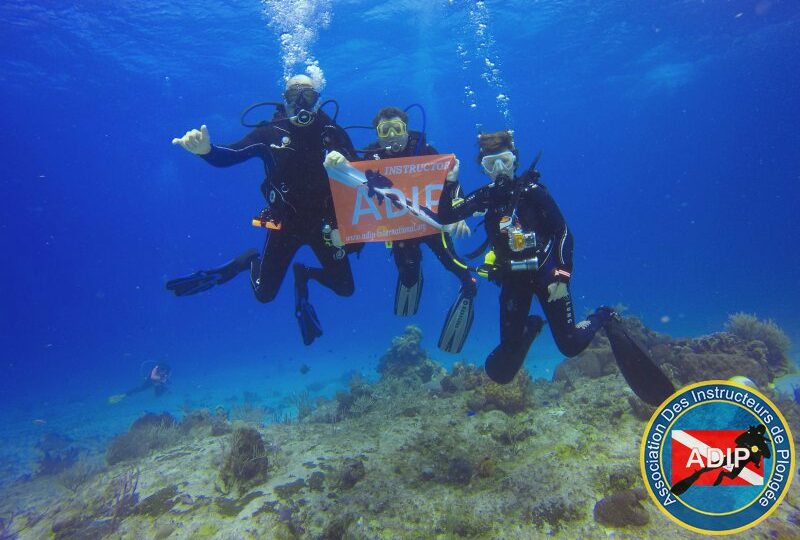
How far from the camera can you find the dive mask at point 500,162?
515 cm

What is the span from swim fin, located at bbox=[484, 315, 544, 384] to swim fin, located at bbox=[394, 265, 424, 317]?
2.35 meters

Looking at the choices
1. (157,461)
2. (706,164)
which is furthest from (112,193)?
(706,164)

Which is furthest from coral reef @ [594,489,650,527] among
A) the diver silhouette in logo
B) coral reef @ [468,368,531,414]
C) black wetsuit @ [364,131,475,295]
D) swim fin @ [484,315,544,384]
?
black wetsuit @ [364,131,475,295]

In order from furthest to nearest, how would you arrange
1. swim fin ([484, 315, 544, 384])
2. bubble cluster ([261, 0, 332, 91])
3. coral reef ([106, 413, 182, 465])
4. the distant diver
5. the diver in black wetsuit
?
bubble cluster ([261, 0, 332, 91]) → coral reef ([106, 413, 182, 465]) → swim fin ([484, 315, 544, 384]) → the diver in black wetsuit → the distant diver

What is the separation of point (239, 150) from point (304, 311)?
3.01 m

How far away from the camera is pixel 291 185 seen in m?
6.21

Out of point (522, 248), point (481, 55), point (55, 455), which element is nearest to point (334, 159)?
point (522, 248)

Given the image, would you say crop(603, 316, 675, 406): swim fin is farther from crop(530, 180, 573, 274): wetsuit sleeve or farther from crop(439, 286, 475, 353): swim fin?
crop(439, 286, 475, 353): swim fin

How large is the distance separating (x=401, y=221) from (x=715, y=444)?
14.9 ft

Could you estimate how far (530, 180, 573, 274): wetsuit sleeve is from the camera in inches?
202

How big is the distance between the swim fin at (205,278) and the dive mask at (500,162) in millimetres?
4657

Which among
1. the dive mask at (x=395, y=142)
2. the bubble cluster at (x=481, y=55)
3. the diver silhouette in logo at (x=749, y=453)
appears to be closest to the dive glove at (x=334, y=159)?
the dive mask at (x=395, y=142)

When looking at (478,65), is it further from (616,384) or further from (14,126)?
(14,126)

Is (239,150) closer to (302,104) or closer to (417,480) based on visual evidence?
(302,104)
